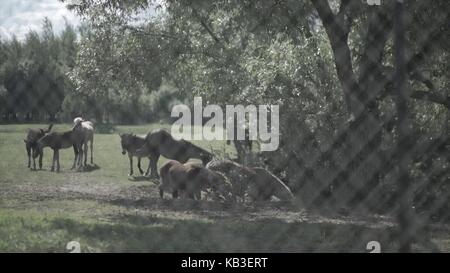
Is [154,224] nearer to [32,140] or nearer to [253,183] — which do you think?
[253,183]

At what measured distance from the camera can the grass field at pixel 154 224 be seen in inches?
320

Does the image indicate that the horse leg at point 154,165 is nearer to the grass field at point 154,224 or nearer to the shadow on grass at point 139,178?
the shadow on grass at point 139,178

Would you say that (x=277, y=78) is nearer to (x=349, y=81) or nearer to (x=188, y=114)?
(x=349, y=81)

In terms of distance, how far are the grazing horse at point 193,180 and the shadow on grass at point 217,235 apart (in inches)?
101

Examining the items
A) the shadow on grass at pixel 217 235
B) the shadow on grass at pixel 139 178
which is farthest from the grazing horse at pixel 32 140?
the shadow on grass at pixel 217 235

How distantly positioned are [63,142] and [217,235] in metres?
12.9

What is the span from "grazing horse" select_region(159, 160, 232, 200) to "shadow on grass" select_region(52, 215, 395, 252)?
8.42ft

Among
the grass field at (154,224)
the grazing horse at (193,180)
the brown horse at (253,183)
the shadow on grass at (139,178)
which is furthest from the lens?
the shadow on grass at (139,178)

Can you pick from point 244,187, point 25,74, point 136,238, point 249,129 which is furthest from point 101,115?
point 136,238

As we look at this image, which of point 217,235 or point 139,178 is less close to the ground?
point 217,235

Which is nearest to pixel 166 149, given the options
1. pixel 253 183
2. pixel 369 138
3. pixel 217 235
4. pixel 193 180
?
pixel 253 183

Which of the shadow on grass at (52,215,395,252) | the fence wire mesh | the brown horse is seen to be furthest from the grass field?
the brown horse

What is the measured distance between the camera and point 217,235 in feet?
29.7

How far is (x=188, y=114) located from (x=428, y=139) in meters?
12.9
